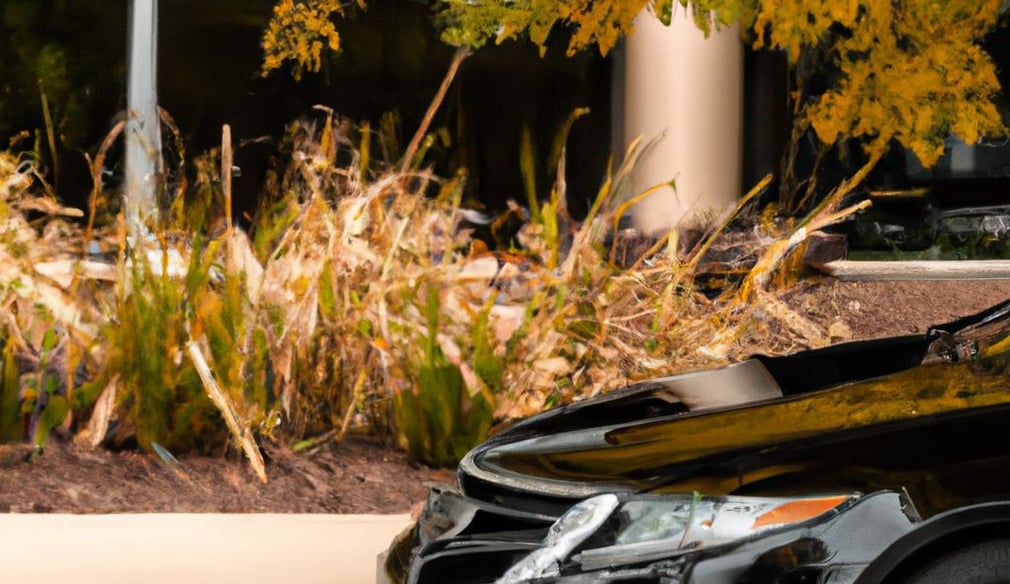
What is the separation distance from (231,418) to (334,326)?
722 mm

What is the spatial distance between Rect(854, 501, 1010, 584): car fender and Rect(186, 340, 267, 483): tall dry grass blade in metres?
3.90

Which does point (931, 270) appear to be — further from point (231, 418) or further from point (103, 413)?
point (103, 413)

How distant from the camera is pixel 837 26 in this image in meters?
9.00

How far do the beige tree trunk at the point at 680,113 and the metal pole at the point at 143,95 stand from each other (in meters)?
2.50

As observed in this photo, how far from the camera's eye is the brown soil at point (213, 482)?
679cm

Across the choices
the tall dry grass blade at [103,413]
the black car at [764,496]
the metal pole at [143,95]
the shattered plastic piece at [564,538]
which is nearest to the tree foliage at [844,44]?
the metal pole at [143,95]

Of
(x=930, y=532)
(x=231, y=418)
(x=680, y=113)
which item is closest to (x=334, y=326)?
(x=231, y=418)

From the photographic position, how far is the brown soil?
6793mm

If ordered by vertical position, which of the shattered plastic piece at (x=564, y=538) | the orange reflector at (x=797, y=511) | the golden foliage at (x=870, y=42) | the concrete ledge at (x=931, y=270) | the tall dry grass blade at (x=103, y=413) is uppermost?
the golden foliage at (x=870, y=42)

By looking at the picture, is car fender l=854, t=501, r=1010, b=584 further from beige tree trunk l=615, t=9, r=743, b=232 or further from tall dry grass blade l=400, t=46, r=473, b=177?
beige tree trunk l=615, t=9, r=743, b=232

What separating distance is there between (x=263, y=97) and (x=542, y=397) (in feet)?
8.31

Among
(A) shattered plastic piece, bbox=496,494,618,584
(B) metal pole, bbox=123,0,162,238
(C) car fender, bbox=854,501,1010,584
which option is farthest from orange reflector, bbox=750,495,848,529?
(B) metal pole, bbox=123,0,162,238

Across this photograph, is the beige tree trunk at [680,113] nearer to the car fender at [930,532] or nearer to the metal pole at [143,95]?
the metal pole at [143,95]

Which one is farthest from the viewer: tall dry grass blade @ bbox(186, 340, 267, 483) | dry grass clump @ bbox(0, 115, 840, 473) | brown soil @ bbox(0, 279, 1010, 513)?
dry grass clump @ bbox(0, 115, 840, 473)
